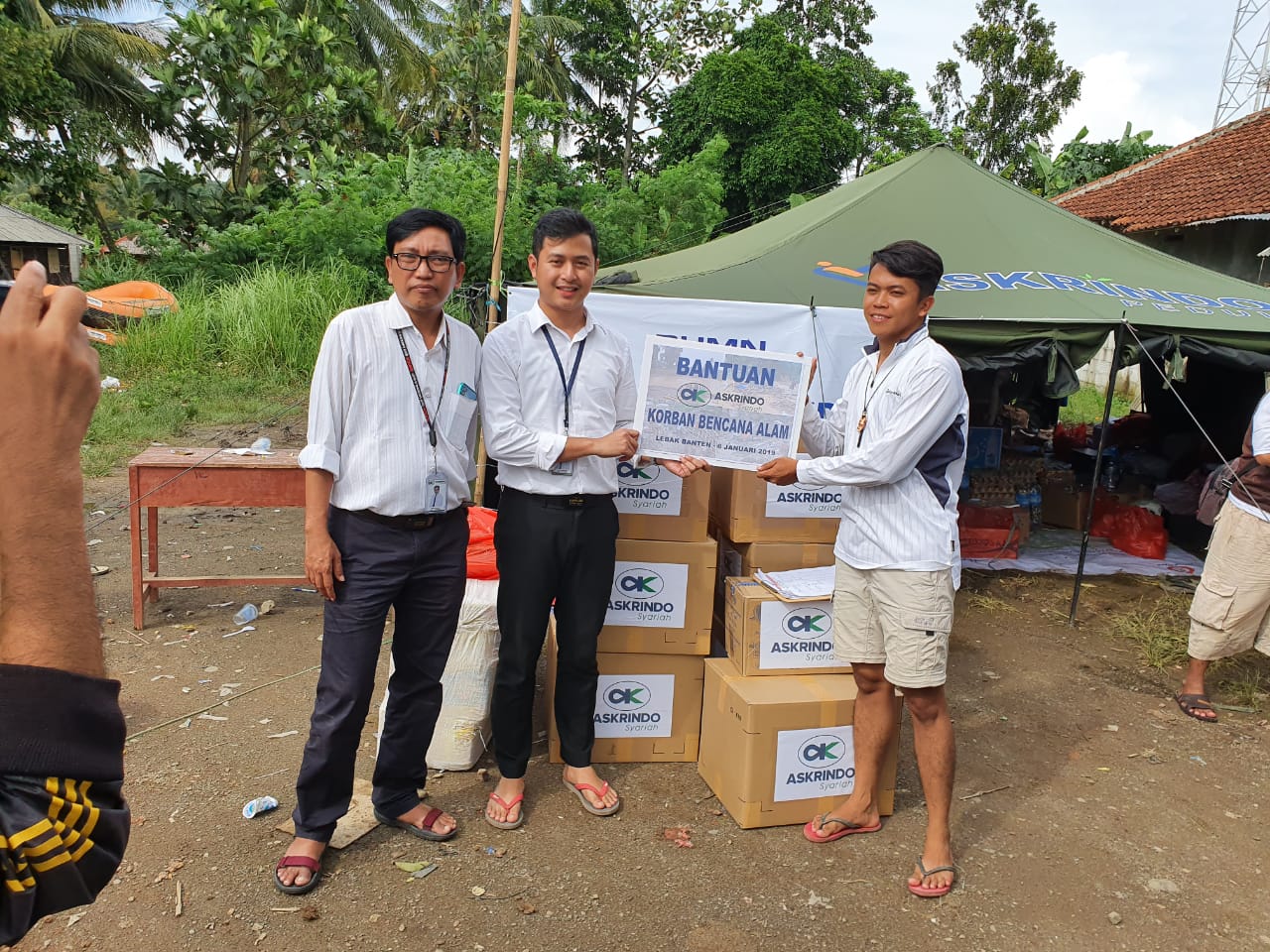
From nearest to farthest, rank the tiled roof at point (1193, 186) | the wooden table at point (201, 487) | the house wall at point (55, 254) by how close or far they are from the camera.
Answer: the wooden table at point (201, 487) → the tiled roof at point (1193, 186) → the house wall at point (55, 254)

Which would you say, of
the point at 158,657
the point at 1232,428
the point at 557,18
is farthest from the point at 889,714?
the point at 557,18

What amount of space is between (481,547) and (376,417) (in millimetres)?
1139

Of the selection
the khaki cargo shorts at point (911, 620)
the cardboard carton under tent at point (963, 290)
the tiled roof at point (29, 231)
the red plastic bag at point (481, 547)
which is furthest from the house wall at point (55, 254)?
the khaki cargo shorts at point (911, 620)

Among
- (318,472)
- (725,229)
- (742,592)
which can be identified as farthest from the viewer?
(725,229)

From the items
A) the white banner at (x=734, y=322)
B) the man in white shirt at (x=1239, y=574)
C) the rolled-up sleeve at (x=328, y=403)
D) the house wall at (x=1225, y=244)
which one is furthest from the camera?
the house wall at (x=1225, y=244)

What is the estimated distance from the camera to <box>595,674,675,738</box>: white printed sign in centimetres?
372

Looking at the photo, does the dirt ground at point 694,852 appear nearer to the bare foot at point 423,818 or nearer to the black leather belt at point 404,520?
the bare foot at point 423,818

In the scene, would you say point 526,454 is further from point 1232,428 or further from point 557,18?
point 557,18

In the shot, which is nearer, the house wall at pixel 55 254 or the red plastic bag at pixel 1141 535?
the red plastic bag at pixel 1141 535

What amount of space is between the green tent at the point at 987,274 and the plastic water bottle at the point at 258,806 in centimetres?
337

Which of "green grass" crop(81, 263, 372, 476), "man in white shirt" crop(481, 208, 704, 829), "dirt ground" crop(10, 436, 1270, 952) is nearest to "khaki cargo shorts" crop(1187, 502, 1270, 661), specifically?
"dirt ground" crop(10, 436, 1270, 952)

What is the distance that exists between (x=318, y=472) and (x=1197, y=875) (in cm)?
345

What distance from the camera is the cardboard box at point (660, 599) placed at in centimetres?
368

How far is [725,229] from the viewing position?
21828mm
